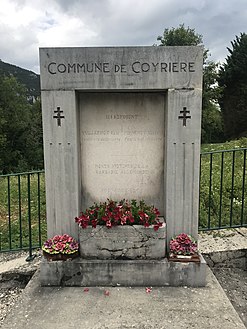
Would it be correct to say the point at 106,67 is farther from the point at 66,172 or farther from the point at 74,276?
the point at 74,276

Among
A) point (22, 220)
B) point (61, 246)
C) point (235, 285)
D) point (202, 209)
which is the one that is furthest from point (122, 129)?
point (22, 220)

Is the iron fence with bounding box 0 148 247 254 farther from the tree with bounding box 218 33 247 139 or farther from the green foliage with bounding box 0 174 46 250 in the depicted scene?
the tree with bounding box 218 33 247 139

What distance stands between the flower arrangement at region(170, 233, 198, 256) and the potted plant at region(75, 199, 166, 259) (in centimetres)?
11

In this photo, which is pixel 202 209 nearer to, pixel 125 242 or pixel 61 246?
pixel 125 242

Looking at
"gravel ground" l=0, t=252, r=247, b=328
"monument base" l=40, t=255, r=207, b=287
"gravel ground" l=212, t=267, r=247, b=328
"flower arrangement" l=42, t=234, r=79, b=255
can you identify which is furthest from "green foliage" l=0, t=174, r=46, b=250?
"gravel ground" l=212, t=267, r=247, b=328

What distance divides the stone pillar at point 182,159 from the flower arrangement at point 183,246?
4.2 inches

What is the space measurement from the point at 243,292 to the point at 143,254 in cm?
125

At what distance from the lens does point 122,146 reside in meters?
3.28

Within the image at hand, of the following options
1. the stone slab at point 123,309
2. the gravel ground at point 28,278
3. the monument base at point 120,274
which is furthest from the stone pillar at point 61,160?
the gravel ground at point 28,278

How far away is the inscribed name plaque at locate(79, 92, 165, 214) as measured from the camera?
127 inches

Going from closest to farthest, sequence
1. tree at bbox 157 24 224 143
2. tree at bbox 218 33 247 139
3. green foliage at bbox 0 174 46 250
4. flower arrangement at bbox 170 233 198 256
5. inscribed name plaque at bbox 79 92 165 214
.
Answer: flower arrangement at bbox 170 233 198 256, inscribed name plaque at bbox 79 92 165 214, green foliage at bbox 0 174 46 250, tree at bbox 157 24 224 143, tree at bbox 218 33 247 139

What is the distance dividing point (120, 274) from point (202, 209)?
2.44 metres

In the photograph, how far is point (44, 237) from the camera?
4.79m

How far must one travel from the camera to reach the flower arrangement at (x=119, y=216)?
3.02 m
